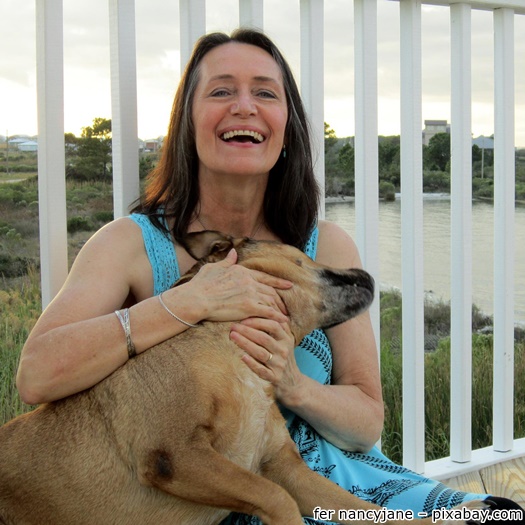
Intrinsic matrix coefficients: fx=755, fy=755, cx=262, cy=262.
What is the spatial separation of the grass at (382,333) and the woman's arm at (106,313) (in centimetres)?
107

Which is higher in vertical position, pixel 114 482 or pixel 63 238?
pixel 63 238

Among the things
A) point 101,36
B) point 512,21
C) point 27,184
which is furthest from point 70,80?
point 512,21

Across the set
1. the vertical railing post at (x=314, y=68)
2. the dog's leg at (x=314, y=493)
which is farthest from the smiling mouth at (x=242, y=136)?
the dog's leg at (x=314, y=493)

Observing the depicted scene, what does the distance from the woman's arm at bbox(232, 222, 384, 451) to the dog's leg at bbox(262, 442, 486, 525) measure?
176 mm

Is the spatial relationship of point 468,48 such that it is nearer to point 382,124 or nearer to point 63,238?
point 382,124

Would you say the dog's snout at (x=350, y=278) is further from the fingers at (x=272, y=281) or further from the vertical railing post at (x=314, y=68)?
the vertical railing post at (x=314, y=68)

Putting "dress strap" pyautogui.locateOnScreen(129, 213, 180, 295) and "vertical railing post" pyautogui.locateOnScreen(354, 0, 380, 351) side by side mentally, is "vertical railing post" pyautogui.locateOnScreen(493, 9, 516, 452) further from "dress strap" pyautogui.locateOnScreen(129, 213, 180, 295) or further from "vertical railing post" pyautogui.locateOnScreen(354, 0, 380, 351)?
"dress strap" pyautogui.locateOnScreen(129, 213, 180, 295)

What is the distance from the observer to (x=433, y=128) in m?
3.70

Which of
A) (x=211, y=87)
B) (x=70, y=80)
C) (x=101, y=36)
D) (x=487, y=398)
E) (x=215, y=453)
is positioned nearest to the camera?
(x=215, y=453)

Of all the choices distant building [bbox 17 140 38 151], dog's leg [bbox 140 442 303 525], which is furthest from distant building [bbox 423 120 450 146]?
dog's leg [bbox 140 442 303 525]

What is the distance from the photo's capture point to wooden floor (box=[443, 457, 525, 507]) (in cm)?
327

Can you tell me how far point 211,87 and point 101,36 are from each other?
0.95m

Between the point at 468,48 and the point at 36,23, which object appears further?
the point at 468,48

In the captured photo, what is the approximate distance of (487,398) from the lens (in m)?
4.08
